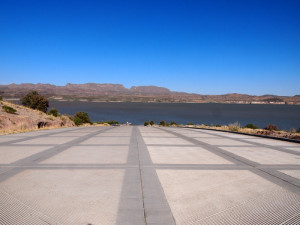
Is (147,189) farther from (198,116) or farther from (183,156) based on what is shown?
(198,116)

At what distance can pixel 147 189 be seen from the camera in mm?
4102

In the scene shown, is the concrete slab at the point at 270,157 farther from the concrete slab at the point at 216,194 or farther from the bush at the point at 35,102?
the bush at the point at 35,102

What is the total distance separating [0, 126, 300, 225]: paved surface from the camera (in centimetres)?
318

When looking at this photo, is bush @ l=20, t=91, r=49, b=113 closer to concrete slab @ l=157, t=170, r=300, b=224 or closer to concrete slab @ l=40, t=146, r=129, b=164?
concrete slab @ l=40, t=146, r=129, b=164

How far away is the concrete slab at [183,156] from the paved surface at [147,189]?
0.03 metres

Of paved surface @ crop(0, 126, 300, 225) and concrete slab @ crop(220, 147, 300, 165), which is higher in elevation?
concrete slab @ crop(220, 147, 300, 165)

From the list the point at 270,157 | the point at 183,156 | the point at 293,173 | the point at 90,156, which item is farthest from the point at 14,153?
the point at 270,157

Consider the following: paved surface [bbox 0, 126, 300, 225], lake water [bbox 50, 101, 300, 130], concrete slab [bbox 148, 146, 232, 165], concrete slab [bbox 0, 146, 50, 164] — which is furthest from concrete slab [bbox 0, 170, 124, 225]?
lake water [bbox 50, 101, 300, 130]

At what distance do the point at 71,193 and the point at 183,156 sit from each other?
12.4ft

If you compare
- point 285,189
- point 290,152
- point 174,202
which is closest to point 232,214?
point 174,202

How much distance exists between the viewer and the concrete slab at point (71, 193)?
317 cm

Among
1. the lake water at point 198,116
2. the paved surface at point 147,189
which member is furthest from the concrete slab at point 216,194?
the lake water at point 198,116

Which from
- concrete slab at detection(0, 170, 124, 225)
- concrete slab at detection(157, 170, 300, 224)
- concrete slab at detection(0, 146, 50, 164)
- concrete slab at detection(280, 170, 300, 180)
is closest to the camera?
concrete slab at detection(0, 170, 124, 225)

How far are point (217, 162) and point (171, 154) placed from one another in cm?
150
